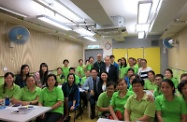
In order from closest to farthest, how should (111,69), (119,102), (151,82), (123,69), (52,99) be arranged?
(119,102), (52,99), (151,82), (111,69), (123,69)

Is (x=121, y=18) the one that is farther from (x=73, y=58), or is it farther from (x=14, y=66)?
(x=73, y=58)

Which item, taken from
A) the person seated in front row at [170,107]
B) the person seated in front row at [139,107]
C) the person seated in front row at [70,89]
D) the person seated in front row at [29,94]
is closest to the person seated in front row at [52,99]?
the person seated in front row at [29,94]

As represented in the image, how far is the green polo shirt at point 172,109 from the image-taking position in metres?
2.14

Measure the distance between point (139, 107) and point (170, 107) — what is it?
16.8 inches

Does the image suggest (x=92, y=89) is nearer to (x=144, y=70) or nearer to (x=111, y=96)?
(x=111, y=96)

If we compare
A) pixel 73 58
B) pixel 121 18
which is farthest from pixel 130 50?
pixel 121 18

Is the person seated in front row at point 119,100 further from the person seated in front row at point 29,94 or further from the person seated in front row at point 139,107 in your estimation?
the person seated in front row at point 29,94

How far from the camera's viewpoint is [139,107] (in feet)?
7.11

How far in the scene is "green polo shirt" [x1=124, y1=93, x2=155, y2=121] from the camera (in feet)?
6.86

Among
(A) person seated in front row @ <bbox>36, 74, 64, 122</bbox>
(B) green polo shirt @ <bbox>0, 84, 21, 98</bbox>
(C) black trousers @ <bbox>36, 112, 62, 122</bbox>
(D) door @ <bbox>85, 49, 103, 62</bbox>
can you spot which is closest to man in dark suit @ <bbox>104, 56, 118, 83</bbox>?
(A) person seated in front row @ <bbox>36, 74, 64, 122</bbox>

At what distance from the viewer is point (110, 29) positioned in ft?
15.1

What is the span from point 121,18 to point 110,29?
0.45 metres

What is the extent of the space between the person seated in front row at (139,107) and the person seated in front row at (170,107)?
183 mm

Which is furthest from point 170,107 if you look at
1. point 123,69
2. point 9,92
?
point 123,69
